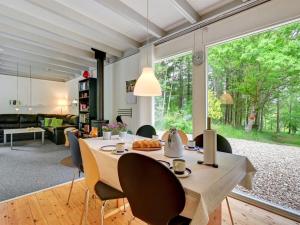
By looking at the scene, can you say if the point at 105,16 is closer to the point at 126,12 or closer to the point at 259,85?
the point at 126,12

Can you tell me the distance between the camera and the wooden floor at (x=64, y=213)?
6.16 feet

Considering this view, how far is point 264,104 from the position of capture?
7.70ft

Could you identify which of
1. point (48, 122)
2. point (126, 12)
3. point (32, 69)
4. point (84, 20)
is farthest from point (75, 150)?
point (32, 69)

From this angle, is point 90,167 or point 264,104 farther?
point 264,104

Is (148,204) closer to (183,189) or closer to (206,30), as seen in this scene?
(183,189)

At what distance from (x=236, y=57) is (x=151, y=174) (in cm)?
237

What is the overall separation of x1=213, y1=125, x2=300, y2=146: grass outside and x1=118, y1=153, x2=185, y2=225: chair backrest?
194 cm

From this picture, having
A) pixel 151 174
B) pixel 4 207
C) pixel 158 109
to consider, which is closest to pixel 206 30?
pixel 158 109

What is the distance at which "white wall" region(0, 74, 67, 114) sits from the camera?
6926 millimetres

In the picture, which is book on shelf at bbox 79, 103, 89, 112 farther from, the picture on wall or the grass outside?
the grass outside

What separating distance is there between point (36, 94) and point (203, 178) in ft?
27.4

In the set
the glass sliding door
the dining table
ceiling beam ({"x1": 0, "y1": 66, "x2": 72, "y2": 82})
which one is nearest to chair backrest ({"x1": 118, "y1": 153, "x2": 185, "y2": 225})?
the dining table

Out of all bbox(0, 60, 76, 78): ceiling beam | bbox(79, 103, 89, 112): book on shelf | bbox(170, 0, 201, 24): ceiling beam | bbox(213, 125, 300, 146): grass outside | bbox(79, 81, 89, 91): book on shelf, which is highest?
bbox(0, 60, 76, 78): ceiling beam

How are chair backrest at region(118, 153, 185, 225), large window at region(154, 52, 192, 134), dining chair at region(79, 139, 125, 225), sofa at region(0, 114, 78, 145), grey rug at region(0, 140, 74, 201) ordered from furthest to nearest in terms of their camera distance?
sofa at region(0, 114, 78, 145), large window at region(154, 52, 192, 134), grey rug at region(0, 140, 74, 201), dining chair at region(79, 139, 125, 225), chair backrest at region(118, 153, 185, 225)
